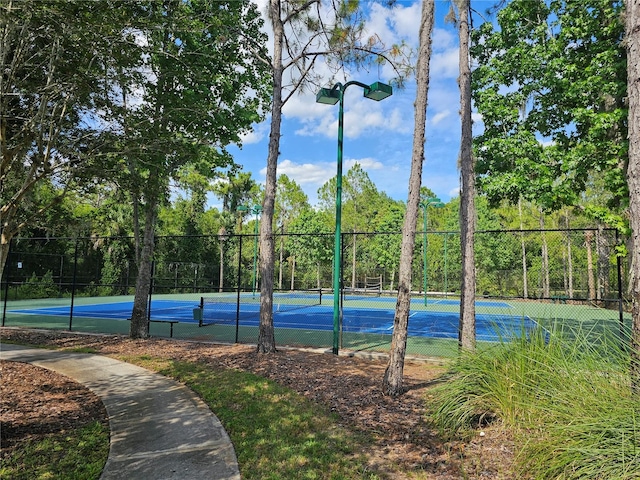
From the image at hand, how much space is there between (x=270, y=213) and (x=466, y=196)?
399 centimetres

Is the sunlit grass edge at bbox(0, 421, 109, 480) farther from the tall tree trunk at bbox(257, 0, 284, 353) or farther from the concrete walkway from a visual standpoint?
the tall tree trunk at bbox(257, 0, 284, 353)

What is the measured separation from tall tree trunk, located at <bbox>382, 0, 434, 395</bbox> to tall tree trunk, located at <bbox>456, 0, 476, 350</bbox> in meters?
1.88

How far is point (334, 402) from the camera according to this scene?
5.15 meters

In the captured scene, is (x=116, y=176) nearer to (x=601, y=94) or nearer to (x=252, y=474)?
(x=252, y=474)

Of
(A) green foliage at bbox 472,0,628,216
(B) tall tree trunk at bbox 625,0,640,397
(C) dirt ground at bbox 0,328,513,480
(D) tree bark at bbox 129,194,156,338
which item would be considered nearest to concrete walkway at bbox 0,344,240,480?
(C) dirt ground at bbox 0,328,513,480

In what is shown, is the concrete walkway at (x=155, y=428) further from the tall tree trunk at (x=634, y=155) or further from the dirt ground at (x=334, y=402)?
the tall tree trunk at (x=634, y=155)

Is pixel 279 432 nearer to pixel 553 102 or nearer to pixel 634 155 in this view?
pixel 634 155

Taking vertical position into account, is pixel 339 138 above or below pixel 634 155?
above

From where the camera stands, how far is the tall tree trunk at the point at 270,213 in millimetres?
8070

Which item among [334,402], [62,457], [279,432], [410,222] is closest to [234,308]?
[334,402]

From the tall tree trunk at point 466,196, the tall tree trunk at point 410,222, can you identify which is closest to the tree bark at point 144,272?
the tall tree trunk at point 410,222

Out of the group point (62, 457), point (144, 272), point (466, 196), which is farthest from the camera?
point (144, 272)

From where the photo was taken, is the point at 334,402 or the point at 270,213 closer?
the point at 334,402

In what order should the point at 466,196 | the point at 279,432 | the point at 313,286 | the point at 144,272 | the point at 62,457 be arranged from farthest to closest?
the point at 313,286
the point at 144,272
the point at 466,196
the point at 279,432
the point at 62,457
